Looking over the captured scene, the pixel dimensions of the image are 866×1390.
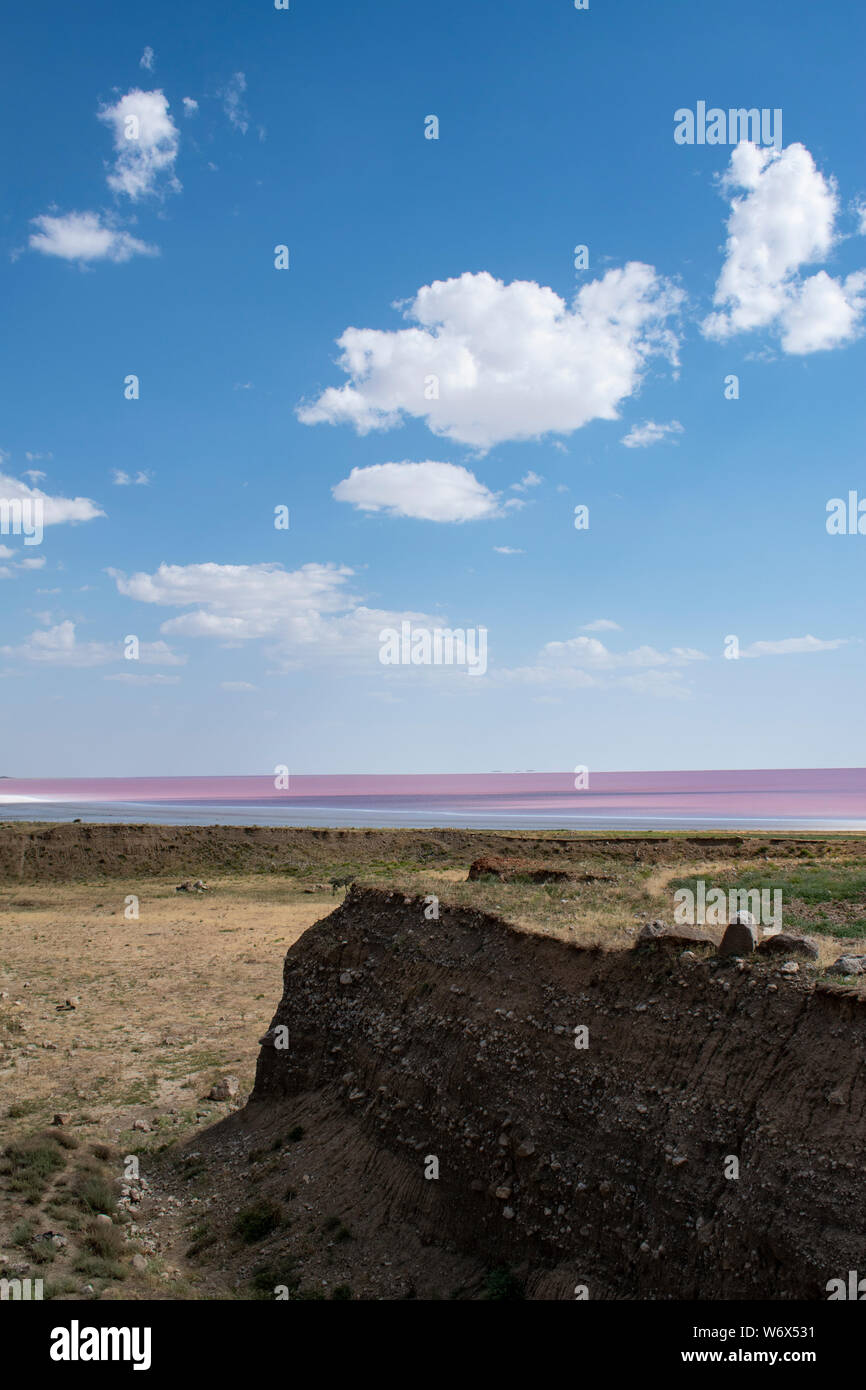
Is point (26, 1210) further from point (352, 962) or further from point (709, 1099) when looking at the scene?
point (709, 1099)

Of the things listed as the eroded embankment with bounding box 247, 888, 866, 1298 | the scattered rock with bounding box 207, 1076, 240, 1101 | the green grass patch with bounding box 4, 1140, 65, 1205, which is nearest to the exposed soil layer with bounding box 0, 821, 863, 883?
the scattered rock with bounding box 207, 1076, 240, 1101

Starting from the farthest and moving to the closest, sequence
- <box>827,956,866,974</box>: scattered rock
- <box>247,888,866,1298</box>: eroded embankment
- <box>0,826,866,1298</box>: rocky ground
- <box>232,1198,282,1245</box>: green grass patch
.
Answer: <box>232,1198,282,1245</box>: green grass patch, <box>827,956,866,974</box>: scattered rock, <box>0,826,866,1298</box>: rocky ground, <box>247,888,866,1298</box>: eroded embankment

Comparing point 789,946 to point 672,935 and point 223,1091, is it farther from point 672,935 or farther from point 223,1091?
point 223,1091

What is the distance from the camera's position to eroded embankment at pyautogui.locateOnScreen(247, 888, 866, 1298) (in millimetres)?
7816

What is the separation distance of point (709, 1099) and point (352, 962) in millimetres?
7207

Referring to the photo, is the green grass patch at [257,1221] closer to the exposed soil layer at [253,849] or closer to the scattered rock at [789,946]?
the scattered rock at [789,946]

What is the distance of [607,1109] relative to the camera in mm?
9641

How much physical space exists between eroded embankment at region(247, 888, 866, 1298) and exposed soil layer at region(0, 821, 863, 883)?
4049 centimetres

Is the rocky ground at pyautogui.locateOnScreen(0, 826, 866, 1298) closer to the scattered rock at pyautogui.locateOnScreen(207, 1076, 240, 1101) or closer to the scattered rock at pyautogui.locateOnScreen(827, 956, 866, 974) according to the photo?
the scattered rock at pyautogui.locateOnScreen(207, 1076, 240, 1101)

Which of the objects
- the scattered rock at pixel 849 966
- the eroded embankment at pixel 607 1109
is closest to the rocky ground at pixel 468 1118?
the eroded embankment at pixel 607 1109

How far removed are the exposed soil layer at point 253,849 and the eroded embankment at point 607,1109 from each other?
1594 inches

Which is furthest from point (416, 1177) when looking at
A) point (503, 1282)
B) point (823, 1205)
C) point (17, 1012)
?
point (17, 1012)
